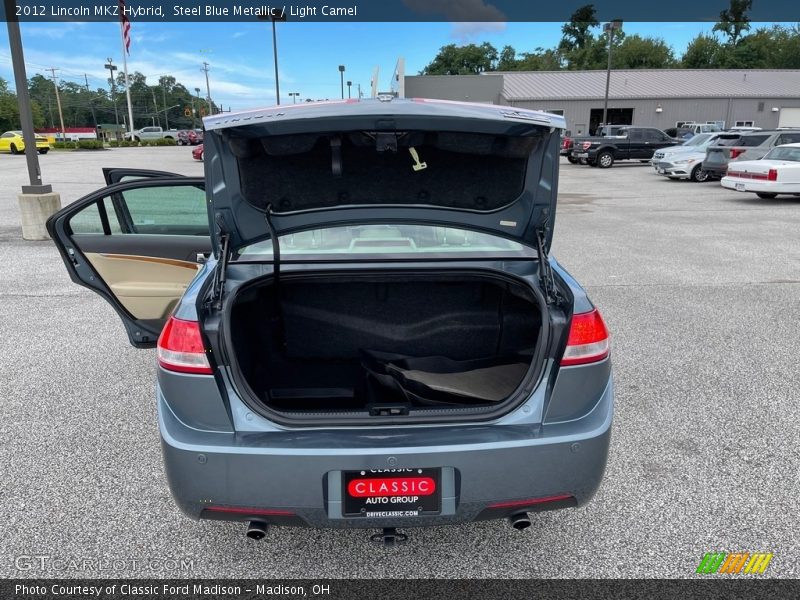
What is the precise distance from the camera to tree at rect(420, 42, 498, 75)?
321ft

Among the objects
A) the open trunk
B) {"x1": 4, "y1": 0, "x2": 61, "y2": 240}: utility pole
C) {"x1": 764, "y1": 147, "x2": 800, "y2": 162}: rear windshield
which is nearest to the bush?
{"x1": 4, "y1": 0, "x2": 61, "y2": 240}: utility pole

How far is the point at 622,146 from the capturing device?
2472cm

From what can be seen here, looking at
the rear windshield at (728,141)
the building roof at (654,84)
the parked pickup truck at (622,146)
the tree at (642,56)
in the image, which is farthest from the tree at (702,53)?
the rear windshield at (728,141)

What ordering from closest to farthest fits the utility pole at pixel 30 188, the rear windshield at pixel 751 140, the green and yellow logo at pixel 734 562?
the green and yellow logo at pixel 734 562 < the utility pole at pixel 30 188 < the rear windshield at pixel 751 140

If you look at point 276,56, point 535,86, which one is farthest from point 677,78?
point 276,56

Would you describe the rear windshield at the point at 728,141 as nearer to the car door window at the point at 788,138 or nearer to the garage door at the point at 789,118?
the car door window at the point at 788,138

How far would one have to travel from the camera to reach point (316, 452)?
1914 millimetres

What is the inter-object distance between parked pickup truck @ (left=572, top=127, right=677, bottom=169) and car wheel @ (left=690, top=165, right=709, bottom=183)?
630 centimetres

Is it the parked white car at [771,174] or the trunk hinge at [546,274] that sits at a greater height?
the trunk hinge at [546,274]

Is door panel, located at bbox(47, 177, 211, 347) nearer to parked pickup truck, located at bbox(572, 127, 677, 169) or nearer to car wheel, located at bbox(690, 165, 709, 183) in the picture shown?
car wheel, located at bbox(690, 165, 709, 183)

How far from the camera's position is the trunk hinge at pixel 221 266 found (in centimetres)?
219

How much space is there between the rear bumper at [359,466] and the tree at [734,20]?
9009cm

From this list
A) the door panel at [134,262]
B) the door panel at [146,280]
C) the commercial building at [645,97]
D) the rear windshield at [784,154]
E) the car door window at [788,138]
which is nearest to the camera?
the door panel at [134,262]

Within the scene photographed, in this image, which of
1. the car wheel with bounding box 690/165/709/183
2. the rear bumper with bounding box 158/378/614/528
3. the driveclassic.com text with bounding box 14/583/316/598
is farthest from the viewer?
the car wheel with bounding box 690/165/709/183
